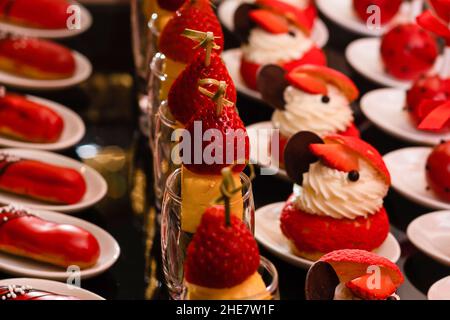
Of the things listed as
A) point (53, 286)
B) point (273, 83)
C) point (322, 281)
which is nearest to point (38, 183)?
point (53, 286)

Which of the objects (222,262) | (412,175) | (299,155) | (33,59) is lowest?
(412,175)

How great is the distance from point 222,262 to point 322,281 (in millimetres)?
290

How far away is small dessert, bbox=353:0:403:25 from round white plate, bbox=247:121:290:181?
0.79m

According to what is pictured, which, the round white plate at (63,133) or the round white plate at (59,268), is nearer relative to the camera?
the round white plate at (59,268)

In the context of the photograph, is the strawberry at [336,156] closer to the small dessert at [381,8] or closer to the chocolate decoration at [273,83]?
the chocolate decoration at [273,83]

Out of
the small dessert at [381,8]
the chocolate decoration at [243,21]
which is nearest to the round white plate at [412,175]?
the chocolate decoration at [243,21]

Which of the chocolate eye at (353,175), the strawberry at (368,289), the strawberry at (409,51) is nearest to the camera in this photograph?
the strawberry at (368,289)

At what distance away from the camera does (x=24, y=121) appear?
242 centimetres

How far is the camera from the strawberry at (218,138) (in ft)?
5.42

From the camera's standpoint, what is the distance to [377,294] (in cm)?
160

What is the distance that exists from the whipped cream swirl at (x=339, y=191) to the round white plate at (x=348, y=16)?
1269 millimetres

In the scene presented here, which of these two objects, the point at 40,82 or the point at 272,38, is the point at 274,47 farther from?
the point at 40,82
